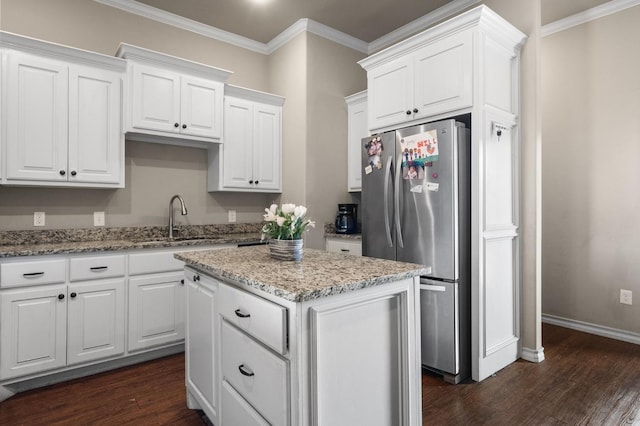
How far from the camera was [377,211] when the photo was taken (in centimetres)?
291

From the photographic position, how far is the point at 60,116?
2678mm

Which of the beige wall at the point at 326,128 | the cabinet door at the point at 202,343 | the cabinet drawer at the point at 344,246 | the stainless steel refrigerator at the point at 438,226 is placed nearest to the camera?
the cabinet door at the point at 202,343

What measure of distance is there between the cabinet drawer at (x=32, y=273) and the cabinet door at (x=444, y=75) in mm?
2776

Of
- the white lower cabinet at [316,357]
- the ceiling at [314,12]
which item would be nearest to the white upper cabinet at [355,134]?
the ceiling at [314,12]

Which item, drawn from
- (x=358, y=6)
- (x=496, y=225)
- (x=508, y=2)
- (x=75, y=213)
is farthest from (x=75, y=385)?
(x=508, y=2)

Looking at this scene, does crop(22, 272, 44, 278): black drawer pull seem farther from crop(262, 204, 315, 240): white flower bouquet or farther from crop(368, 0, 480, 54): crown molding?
crop(368, 0, 480, 54): crown molding

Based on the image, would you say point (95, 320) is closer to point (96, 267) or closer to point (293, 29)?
point (96, 267)

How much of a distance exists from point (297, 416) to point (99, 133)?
2.66 m

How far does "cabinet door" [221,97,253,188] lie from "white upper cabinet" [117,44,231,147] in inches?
5.5

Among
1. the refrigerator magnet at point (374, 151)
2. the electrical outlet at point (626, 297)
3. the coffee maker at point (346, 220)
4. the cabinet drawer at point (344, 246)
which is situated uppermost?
the refrigerator magnet at point (374, 151)

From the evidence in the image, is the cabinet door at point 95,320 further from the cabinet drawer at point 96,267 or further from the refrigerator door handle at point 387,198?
the refrigerator door handle at point 387,198

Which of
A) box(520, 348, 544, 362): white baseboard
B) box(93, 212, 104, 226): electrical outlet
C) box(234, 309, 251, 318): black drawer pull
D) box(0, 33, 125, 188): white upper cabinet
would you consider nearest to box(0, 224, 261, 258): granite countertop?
box(93, 212, 104, 226): electrical outlet

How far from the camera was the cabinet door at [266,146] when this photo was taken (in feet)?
12.5

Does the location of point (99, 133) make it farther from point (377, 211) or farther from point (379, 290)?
point (379, 290)
